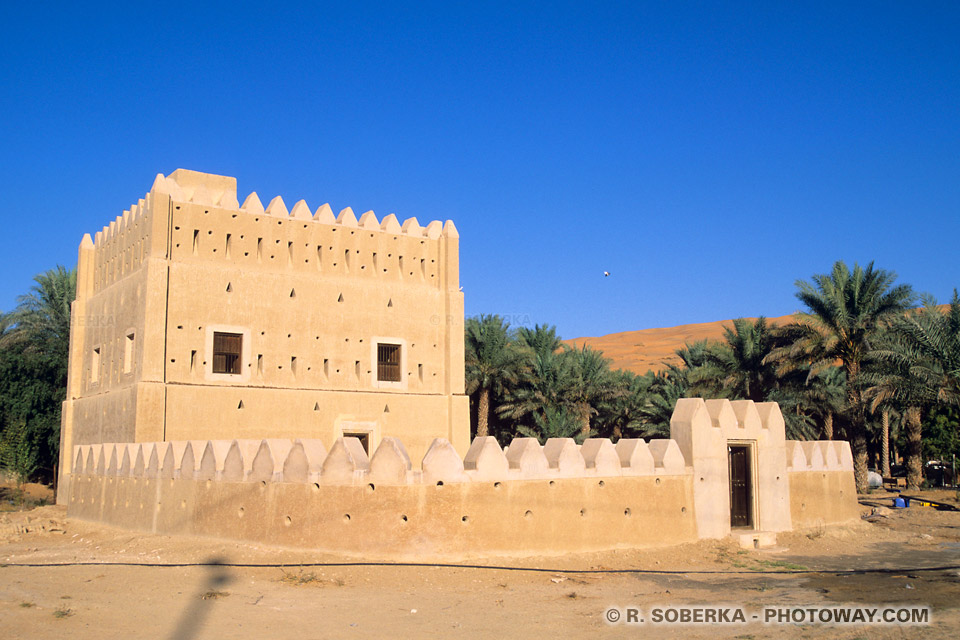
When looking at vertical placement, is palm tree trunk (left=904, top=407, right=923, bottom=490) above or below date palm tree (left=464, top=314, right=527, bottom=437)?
below

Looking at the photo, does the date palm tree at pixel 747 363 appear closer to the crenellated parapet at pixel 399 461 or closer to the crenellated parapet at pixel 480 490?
the crenellated parapet at pixel 480 490

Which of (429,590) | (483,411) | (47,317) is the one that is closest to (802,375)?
(483,411)

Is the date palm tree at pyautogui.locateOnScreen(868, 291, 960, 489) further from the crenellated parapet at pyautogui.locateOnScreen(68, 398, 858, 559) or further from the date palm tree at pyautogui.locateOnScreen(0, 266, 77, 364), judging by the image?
the date palm tree at pyautogui.locateOnScreen(0, 266, 77, 364)

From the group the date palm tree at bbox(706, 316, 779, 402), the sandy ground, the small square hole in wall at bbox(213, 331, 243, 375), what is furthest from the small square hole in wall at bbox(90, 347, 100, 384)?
the date palm tree at bbox(706, 316, 779, 402)

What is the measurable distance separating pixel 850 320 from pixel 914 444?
4.14m

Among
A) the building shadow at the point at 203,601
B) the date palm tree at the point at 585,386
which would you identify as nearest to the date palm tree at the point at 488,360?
the date palm tree at the point at 585,386

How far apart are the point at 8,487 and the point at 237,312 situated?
14.4 metres

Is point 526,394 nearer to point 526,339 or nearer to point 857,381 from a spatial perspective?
point 526,339

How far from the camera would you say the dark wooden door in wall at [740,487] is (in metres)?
15.6

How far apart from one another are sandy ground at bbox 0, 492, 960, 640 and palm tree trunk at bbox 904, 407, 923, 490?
910cm

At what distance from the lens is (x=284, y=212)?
2020cm

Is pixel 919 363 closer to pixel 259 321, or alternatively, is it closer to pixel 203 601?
pixel 259 321

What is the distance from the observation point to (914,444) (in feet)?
80.5

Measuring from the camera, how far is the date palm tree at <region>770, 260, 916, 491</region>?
80.0 ft
